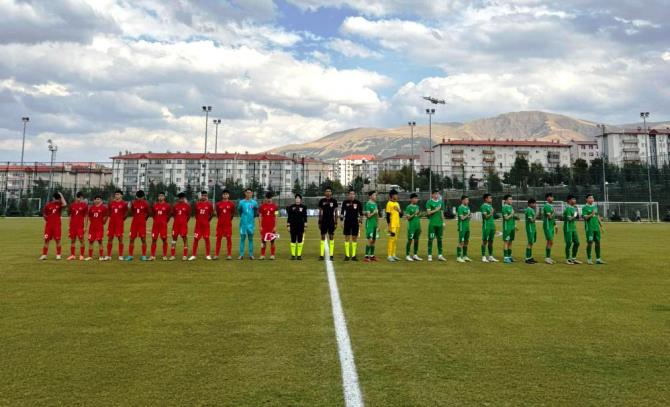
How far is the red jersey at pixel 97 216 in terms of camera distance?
43.6 ft

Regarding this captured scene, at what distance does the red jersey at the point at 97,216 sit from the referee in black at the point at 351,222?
644 centimetres

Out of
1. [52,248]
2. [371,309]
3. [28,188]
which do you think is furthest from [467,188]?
[371,309]

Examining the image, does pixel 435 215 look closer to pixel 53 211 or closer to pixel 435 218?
pixel 435 218

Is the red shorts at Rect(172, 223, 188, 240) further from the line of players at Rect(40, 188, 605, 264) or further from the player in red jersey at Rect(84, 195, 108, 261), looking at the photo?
the player in red jersey at Rect(84, 195, 108, 261)

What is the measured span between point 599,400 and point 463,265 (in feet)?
28.1

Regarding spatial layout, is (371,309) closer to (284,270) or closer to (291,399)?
(291,399)

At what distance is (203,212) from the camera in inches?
528

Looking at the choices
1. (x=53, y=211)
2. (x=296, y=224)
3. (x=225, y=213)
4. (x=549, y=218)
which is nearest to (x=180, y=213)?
(x=225, y=213)

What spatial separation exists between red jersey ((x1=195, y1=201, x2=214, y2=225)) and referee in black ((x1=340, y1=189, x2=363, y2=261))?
11.9 ft

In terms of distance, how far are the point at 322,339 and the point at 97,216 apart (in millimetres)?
10017

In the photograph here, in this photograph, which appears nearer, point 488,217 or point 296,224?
point 296,224

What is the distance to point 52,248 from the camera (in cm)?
1612

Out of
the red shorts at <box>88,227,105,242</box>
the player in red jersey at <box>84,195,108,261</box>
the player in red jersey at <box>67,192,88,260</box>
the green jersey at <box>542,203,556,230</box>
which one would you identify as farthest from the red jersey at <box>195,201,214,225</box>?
the green jersey at <box>542,203,556,230</box>

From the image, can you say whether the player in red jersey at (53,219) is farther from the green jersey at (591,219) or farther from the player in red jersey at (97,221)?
the green jersey at (591,219)
